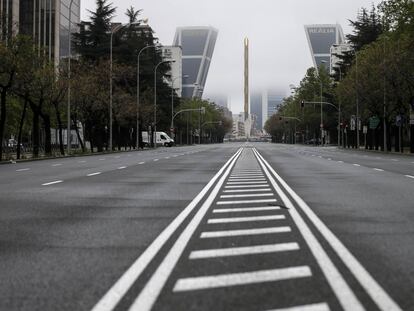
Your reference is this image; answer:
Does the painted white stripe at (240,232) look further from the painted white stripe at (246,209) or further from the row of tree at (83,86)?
the row of tree at (83,86)

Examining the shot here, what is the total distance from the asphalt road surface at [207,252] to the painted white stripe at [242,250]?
1 centimetres

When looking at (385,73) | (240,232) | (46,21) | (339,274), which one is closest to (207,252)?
(240,232)

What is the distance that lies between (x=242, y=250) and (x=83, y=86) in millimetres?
45072

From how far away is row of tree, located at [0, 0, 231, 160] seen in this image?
123 ft

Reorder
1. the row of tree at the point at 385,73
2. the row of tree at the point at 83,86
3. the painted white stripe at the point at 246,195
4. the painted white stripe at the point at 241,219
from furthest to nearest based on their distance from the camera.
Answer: the row of tree at the point at 385,73 → the row of tree at the point at 83,86 → the painted white stripe at the point at 246,195 → the painted white stripe at the point at 241,219

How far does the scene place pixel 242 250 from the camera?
729cm

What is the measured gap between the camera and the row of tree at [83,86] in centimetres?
3747

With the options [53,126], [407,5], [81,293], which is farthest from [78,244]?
[53,126]

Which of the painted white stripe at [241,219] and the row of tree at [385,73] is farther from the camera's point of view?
the row of tree at [385,73]

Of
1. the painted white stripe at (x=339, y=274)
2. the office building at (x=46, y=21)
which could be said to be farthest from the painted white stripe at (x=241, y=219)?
the office building at (x=46, y=21)

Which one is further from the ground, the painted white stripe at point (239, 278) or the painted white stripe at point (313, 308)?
the painted white stripe at point (239, 278)

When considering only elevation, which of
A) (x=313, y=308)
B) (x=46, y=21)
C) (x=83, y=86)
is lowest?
(x=313, y=308)

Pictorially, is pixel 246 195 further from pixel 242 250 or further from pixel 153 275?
pixel 153 275

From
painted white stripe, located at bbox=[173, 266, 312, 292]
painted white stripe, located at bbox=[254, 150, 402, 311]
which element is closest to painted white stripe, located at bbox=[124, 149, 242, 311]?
painted white stripe, located at bbox=[173, 266, 312, 292]
